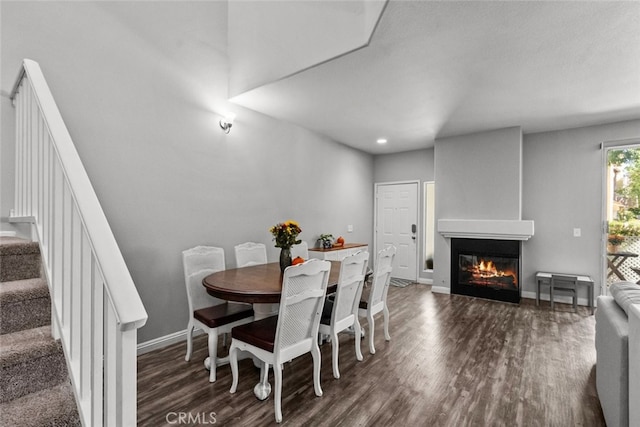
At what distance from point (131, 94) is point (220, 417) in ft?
9.02

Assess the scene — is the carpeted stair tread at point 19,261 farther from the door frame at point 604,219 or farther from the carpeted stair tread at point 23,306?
the door frame at point 604,219

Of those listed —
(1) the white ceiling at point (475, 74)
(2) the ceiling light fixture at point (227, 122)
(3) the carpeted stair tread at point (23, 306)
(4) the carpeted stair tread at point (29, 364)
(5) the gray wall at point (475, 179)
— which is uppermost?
(1) the white ceiling at point (475, 74)

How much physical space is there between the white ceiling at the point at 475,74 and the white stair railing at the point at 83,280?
2094 millimetres

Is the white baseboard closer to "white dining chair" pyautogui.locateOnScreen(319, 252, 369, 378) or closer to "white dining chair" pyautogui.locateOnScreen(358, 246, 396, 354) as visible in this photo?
"white dining chair" pyautogui.locateOnScreen(319, 252, 369, 378)

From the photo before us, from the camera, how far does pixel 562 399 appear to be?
7.34ft

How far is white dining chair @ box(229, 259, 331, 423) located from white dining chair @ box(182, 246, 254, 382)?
277mm

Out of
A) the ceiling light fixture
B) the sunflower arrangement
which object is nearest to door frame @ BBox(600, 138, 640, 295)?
the sunflower arrangement

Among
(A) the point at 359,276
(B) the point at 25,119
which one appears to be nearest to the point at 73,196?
(B) the point at 25,119

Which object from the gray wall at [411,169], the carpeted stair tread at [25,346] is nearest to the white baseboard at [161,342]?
the carpeted stair tread at [25,346]

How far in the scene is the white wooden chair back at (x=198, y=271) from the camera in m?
2.83

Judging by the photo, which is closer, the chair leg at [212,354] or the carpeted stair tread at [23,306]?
the carpeted stair tread at [23,306]

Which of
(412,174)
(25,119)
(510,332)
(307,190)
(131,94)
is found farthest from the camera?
(412,174)

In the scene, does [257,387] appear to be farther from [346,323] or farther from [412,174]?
[412,174]

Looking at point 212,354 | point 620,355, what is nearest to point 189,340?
point 212,354
